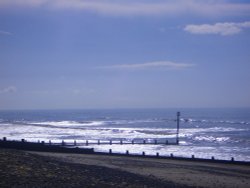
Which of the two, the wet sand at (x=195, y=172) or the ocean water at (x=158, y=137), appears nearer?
the wet sand at (x=195, y=172)

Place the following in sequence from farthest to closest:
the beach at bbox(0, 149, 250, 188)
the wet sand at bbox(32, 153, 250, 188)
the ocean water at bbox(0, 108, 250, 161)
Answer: the ocean water at bbox(0, 108, 250, 161)
the wet sand at bbox(32, 153, 250, 188)
the beach at bbox(0, 149, 250, 188)

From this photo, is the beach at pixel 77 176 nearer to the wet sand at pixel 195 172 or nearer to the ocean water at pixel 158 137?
the wet sand at pixel 195 172

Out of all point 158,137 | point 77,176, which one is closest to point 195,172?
point 77,176

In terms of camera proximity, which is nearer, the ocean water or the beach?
the beach

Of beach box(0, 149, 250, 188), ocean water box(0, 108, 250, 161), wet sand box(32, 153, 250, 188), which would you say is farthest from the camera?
ocean water box(0, 108, 250, 161)

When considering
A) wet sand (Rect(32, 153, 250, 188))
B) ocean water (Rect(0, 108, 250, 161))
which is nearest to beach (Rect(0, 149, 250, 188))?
wet sand (Rect(32, 153, 250, 188))

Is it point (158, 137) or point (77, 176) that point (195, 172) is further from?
point (158, 137)

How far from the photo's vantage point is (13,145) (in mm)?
32688

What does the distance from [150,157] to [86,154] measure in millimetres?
5202

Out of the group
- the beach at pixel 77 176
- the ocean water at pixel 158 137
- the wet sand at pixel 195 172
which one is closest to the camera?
the beach at pixel 77 176

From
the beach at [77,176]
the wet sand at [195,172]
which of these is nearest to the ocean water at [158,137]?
the wet sand at [195,172]

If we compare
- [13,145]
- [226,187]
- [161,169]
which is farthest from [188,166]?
[13,145]

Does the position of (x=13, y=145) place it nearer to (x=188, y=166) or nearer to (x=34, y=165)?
(x=188, y=166)

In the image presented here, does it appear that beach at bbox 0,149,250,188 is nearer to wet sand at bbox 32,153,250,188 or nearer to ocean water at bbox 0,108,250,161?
wet sand at bbox 32,153,250,188
